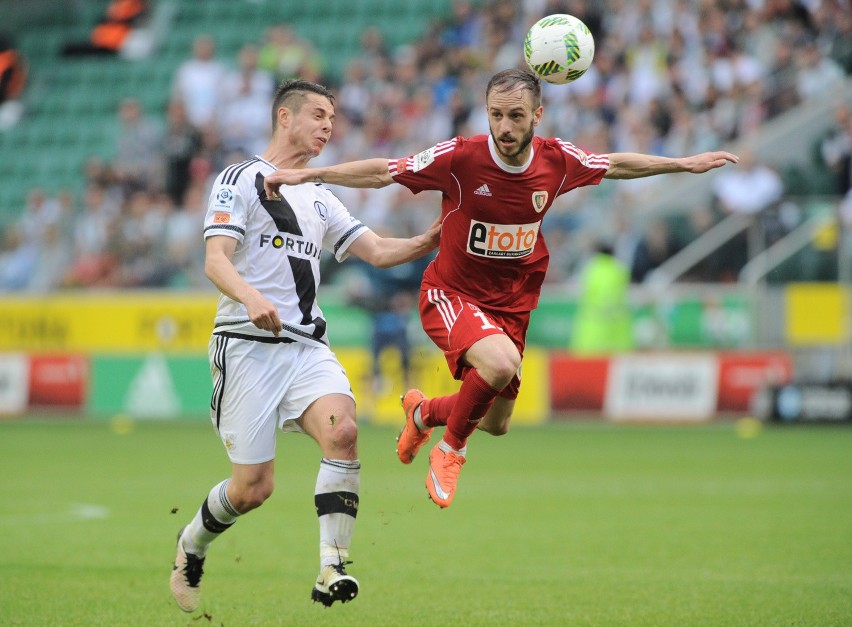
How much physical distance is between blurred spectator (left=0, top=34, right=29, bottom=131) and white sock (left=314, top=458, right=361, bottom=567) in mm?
24799

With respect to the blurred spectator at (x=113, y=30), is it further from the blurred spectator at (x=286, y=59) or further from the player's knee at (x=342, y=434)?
the player's knee at (x=342, y=434)

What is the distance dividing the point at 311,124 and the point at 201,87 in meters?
19.2

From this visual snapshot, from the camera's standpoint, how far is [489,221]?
7.50 meters

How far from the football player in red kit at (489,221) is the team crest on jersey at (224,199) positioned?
1.58ft

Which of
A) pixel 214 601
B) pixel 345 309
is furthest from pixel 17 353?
pixel 214 601

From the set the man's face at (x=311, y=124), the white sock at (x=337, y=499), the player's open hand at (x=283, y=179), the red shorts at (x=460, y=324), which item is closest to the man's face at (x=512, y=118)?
the man's face at (x=311, y=124)

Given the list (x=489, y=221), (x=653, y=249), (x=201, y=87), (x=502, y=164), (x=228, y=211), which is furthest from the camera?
(x=201, y=87)

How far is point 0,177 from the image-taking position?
93.5 feet

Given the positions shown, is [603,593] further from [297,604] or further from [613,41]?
[613,41]

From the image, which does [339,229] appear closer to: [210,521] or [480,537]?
[210,521]

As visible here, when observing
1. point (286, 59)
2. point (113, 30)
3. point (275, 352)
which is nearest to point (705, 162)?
point (275, 352)

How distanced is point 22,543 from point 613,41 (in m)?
15.8

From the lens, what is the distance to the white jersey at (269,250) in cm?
706

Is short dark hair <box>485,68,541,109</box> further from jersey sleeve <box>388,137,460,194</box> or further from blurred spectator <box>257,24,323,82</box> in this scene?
blurred spectator <box>257,24,323,82</box>
